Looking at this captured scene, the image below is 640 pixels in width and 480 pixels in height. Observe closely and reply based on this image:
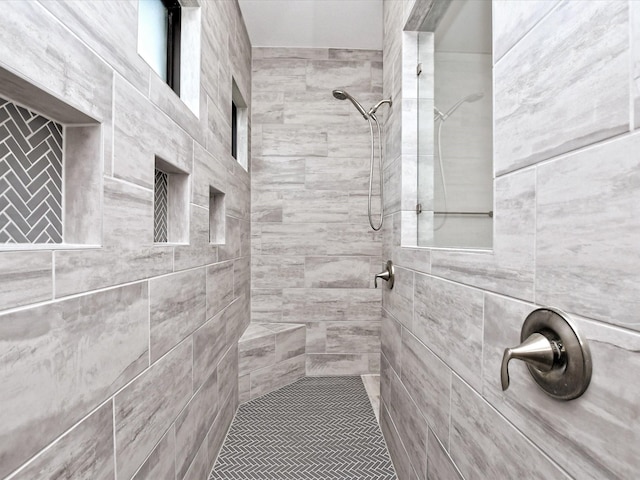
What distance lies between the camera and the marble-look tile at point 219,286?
5.38 feet

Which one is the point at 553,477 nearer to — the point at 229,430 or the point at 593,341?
the point at 593,341

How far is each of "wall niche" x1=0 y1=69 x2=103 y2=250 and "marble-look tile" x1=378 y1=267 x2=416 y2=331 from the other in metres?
1.11

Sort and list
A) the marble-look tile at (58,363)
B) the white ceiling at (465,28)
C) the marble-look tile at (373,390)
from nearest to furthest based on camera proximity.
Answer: the marble-look tile at (58,363)
the white ceiling at (465,28)
the marble-look tile at (373,390)

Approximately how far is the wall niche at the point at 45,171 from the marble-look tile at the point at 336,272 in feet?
6.94

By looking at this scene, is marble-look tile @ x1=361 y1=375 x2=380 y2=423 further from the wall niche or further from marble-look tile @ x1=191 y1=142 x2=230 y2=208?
the wall niche

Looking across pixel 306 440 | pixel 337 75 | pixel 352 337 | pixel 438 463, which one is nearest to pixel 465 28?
pixel 438 463

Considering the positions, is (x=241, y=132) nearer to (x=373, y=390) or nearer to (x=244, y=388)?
(x=244, y=388)

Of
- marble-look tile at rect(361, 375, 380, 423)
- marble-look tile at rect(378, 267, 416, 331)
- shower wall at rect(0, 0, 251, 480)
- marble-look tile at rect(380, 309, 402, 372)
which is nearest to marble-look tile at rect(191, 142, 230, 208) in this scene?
shower wall at rect(0, 0, 251, 480)

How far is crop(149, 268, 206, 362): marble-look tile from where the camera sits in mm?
1053

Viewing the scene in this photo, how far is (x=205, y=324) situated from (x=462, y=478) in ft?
3.69

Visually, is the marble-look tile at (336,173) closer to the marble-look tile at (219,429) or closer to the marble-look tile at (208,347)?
the marble-look tile at (208,347)

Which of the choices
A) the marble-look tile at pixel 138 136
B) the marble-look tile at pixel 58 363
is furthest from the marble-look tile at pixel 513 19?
the marble-look tile at pixel 58 363

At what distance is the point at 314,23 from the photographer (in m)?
2.54

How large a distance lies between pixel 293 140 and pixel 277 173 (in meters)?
0.30
